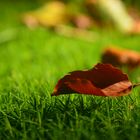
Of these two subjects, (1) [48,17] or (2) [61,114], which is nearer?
(2) [61,114]

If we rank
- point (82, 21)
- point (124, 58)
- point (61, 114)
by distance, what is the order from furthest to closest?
point (82, 21) < point (124, 58) < point (61, 114)

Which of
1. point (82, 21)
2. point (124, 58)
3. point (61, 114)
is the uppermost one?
point (82, 21)

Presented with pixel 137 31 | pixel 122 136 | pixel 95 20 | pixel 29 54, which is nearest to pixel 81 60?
pixel 29 54

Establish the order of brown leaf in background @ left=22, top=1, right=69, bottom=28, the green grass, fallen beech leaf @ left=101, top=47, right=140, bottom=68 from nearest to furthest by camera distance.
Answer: the green grass, fallen beech leaf @ left=101, top=47, right=140, bottom=68, brown leaf in background @ left=22, top=1, right=69, bottom=28

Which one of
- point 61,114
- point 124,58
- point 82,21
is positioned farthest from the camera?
point 82,21

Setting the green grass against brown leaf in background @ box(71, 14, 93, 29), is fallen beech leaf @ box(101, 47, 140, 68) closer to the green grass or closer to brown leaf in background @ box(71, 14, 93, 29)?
the green grass

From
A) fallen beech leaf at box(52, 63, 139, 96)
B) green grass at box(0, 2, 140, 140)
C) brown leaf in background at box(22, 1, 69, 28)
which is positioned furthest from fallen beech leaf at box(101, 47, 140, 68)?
brown leaf in background at box(22, 1, 69, 28)

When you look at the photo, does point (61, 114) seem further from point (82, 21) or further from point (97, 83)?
point (82, 21)

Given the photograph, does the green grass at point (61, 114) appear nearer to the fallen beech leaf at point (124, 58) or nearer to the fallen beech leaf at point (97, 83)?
the fallen beech leaf at point (97, 83)

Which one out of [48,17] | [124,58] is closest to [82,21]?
[48,17]
